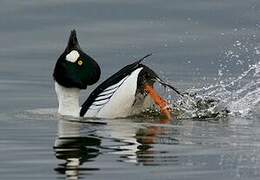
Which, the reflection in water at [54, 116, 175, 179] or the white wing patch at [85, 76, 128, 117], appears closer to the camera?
the reflection in water at [54, 116, 175, 179]

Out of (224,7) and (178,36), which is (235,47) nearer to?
(178,36)

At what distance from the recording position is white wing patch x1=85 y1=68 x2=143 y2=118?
1797 centimetres

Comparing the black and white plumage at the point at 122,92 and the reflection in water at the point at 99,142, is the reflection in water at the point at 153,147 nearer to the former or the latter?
the reflection in water at the point at 99,142

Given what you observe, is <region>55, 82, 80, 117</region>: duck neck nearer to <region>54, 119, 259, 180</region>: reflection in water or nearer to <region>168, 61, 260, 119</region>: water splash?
<region>168, 61, 260, 119</region>: water splash

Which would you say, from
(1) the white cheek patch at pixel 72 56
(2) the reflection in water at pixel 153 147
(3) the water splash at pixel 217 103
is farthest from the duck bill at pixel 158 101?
(1) the white cheek patch at pixel 72 56

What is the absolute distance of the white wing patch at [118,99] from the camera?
18.0 meters

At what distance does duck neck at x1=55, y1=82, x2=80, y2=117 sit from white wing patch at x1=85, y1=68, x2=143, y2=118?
2.20 ft

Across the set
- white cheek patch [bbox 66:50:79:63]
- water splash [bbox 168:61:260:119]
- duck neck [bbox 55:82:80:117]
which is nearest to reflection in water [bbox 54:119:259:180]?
water splash [bbox 168:61:260:119]

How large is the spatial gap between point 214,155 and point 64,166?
154 centimetres

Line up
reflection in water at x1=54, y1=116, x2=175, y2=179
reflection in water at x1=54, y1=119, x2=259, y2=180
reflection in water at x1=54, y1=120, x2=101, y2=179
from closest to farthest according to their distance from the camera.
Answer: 1. reflection in water at x1=54, y1=119, x2=259, y2=180
2. reflection in water at x1=54, y1=120, x2=101, y2=179
3. reflection in water at x1=54, y1=116, x2=175, y2=179

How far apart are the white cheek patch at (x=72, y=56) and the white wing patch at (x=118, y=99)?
0.97 meters

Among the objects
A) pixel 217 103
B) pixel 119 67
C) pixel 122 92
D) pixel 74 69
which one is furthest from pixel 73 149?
pixel 119 67

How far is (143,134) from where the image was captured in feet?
51.2

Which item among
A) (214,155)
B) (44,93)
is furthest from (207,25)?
(214,155)
